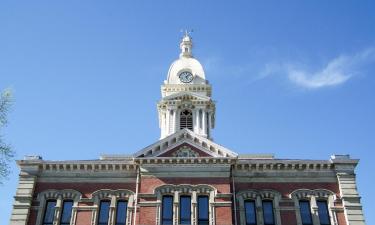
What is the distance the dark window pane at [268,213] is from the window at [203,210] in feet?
13.3

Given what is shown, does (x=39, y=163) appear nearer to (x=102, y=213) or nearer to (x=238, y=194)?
(x=102, y=213)

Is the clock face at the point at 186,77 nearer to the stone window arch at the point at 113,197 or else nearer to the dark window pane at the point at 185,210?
the stone window arch at the point at 113,197

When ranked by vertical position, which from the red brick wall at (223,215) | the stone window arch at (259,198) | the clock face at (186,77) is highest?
the clock face at (186,77)

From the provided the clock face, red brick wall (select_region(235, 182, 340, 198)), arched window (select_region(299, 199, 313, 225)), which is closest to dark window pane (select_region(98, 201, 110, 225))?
red brick wall (select_region(235, 182, 340, 198))

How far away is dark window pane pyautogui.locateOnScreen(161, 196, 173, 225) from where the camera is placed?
3192cm

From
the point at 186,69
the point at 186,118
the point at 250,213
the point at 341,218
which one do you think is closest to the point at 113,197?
the point at 250,213

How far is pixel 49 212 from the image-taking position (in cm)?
3344

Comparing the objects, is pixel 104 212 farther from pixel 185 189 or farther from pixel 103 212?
pixel 185 189

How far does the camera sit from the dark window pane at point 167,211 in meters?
31.9

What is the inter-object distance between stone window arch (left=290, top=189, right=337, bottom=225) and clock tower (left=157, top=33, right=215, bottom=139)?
12.1 metres

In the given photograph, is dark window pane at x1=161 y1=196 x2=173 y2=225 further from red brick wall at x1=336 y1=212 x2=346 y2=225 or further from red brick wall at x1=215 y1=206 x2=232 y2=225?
red brick wall at x1=336 y1=212 x2=346 y2=225

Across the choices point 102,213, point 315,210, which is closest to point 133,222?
point 102,213

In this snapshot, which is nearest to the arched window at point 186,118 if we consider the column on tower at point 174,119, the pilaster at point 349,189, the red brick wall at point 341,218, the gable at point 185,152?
the column on tower at point 174,119

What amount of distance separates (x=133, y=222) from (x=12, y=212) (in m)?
8.19
